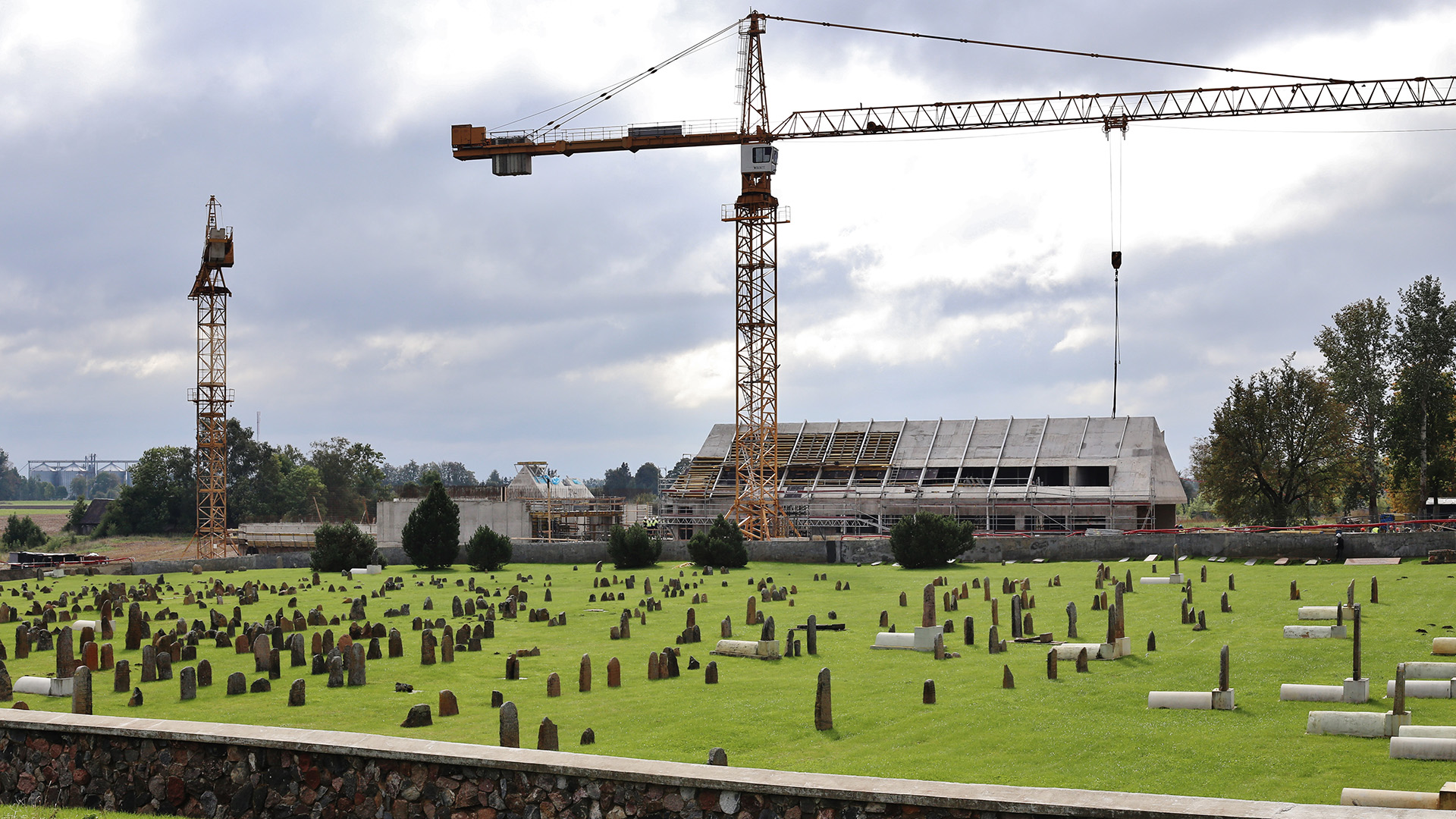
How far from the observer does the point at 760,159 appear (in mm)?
67938

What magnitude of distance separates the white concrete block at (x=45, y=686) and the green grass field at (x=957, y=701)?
0.25 metres

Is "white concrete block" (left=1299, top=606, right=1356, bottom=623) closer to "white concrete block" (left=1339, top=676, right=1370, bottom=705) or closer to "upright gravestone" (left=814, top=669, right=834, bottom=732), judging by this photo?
"white concrete block" (left=1339, top=676, right=1370, bottom=705)

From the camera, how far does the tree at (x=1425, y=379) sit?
6000 cm

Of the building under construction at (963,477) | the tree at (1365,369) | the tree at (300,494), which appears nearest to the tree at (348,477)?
the tree at (300,494)

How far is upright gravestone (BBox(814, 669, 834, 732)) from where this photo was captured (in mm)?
16688

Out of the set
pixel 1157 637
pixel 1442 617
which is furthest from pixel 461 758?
pixel 1442 617

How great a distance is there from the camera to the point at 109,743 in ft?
44.5

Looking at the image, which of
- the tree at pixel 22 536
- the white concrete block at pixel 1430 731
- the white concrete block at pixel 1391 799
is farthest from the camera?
the tree at pixel 22 536

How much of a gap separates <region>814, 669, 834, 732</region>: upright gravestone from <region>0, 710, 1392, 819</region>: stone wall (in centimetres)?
552

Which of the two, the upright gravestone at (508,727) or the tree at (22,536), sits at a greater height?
the upright gravestone at (508,727)

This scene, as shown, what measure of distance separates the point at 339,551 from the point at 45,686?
32783mm

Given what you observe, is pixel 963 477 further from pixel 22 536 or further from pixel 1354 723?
pixel 22 536

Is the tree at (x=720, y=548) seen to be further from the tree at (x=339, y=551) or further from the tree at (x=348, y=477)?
the tree at (x=348, y=477)

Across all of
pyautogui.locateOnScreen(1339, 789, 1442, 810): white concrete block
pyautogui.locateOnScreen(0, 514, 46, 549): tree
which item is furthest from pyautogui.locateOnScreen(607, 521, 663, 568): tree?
pyautogui.locateOnScreen(0, 514, 46, 549): tree
